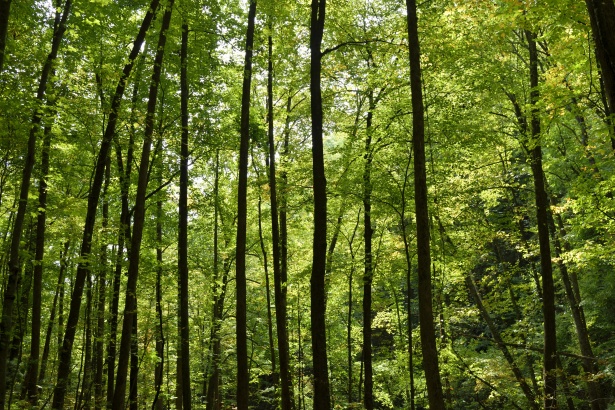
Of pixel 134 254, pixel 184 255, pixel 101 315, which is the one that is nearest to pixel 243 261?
pixel 184 255

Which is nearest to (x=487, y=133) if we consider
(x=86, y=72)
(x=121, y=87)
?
(x=121, y=87)

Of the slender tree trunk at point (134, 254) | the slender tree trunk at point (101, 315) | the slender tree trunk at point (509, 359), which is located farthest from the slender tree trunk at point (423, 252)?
the slender tree trunk at point (101, 315)

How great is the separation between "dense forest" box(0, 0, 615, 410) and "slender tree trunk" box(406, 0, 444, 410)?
0.04 meters

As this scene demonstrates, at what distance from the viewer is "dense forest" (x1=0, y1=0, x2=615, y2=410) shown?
9570 millimetres

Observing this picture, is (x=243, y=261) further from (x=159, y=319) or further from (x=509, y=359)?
(x=509, y=359)

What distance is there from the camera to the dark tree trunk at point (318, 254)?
29.7 feet

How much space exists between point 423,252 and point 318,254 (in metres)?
2.23

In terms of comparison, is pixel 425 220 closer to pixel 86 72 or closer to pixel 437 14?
pixel 437 14

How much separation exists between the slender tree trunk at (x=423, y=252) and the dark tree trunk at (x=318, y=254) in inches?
77.1

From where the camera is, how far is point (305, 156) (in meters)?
16.5

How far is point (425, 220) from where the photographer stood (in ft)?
28.5

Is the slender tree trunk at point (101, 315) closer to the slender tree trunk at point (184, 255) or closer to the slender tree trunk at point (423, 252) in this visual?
the slender tree trunk at point (184, 255)

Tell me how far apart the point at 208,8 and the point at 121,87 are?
424 centimetres

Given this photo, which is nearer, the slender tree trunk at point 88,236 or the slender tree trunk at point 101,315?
the slender tree trunk at point 88,236
